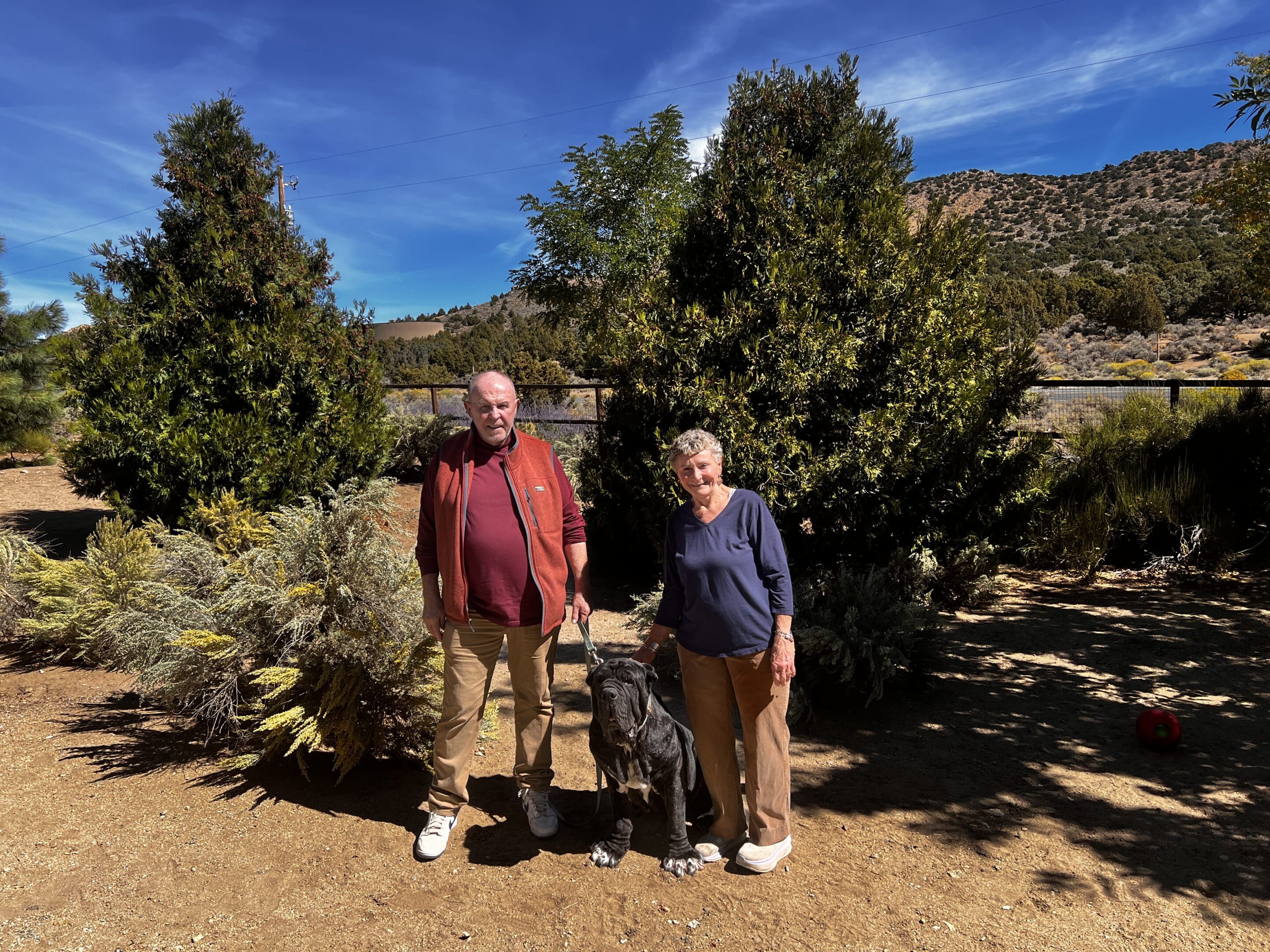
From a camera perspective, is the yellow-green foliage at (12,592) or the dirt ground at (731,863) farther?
the yellow-green foliage at (12,592)

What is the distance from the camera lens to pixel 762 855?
3.07 metres

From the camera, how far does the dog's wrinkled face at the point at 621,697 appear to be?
2.82 m

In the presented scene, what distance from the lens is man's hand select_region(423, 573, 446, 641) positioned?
3291 millimetres

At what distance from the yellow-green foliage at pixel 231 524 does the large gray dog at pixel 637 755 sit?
2.78 meters

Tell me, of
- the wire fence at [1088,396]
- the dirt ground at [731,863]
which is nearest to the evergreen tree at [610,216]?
the wire fence at [1088,396]

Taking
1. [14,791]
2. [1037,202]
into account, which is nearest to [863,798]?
[14,791]

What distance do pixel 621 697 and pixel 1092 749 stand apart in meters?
2.79

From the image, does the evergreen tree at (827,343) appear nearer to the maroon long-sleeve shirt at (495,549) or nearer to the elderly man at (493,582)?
the elderly man at (493,582)

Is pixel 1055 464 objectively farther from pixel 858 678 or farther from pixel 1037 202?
pixel 1037 202

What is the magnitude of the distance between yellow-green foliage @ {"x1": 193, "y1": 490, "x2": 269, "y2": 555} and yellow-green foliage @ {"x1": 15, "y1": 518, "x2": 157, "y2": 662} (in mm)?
452

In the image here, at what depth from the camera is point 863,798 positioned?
12.2 feet

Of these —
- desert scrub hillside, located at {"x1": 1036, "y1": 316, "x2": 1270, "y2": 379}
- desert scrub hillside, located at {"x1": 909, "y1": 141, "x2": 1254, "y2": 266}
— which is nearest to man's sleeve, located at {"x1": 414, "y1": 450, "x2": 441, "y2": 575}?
desert scrub hillside, located at {"x1": 1036, "y1": 316, "x2": 1270, "y2": 379}

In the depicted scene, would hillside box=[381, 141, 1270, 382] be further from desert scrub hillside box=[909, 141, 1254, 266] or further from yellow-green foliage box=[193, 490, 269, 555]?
yellow-green foliage box=[193, 490, 269, 555]

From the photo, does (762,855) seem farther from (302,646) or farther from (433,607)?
(302,646)
